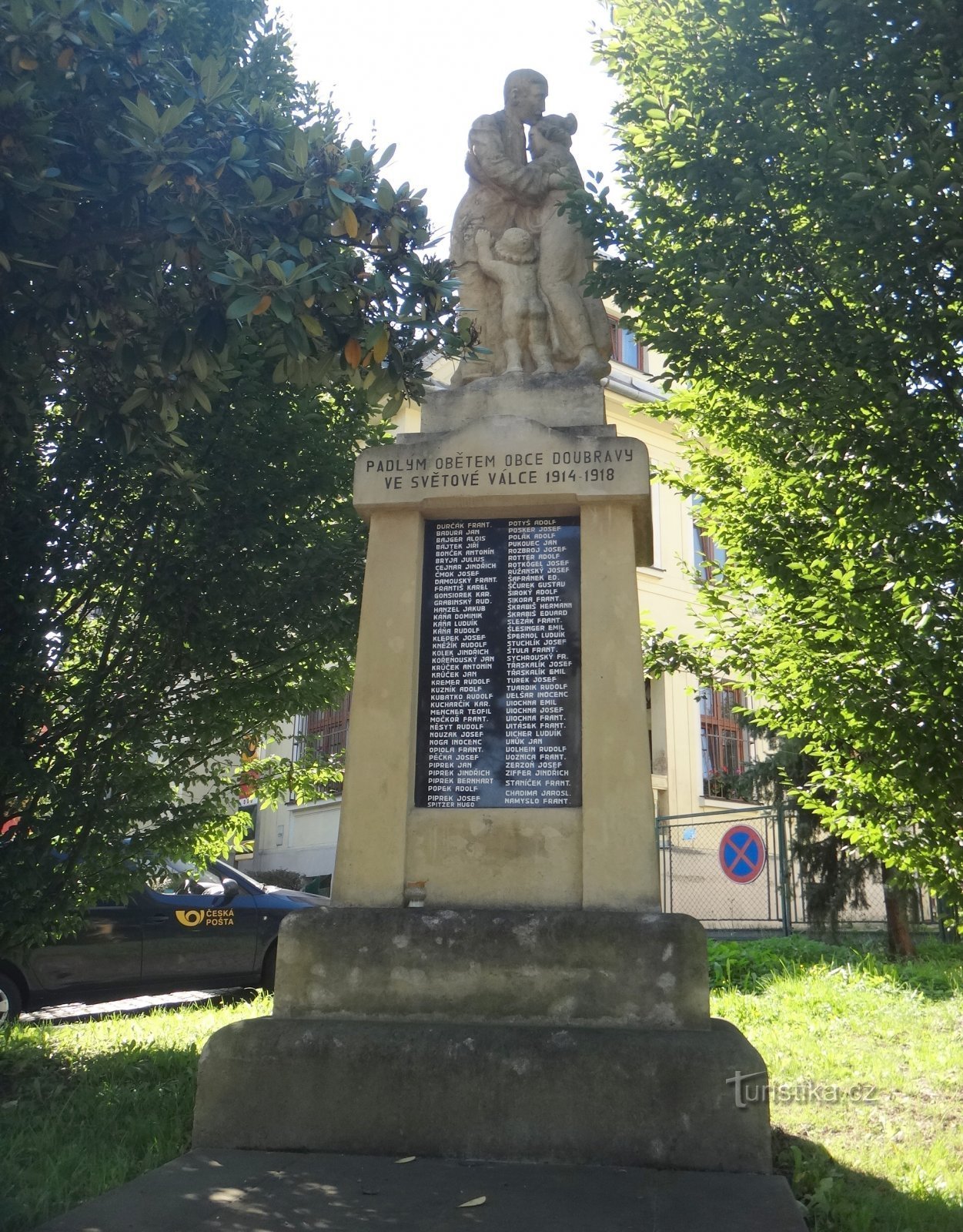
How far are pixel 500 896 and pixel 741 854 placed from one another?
1003 centimetres

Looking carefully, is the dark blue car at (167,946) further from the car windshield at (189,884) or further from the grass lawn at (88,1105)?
the grass lawn at (88,1105)

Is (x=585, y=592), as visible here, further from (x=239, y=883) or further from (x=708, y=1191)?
(x=239, y=883)

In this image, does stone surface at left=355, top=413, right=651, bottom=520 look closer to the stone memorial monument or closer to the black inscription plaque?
the stone memorial monument

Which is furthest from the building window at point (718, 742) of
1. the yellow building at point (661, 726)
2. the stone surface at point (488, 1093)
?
the stone surface at point (488, 1093)

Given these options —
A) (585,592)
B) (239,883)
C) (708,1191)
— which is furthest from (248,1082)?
(239,883)

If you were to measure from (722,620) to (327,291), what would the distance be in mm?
4643

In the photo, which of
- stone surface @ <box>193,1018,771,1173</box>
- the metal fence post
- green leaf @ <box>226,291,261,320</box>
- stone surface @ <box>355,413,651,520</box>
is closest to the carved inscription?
stone surface @ <box>355,413,651,520</box>

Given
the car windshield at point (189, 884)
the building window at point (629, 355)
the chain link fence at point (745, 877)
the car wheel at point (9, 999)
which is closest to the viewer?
the car wheel at point (9, 999)

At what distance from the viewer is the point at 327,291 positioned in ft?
15.1

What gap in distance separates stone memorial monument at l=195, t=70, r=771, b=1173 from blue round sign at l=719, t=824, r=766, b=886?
8.97 metres

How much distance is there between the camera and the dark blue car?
32.7 feet

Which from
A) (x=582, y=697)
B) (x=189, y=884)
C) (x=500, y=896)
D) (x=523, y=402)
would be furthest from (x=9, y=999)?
(x=523, y=402)

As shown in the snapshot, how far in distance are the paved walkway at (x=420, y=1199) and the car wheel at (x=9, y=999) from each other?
17.8 ft

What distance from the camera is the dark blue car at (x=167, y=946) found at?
996 centimetres
